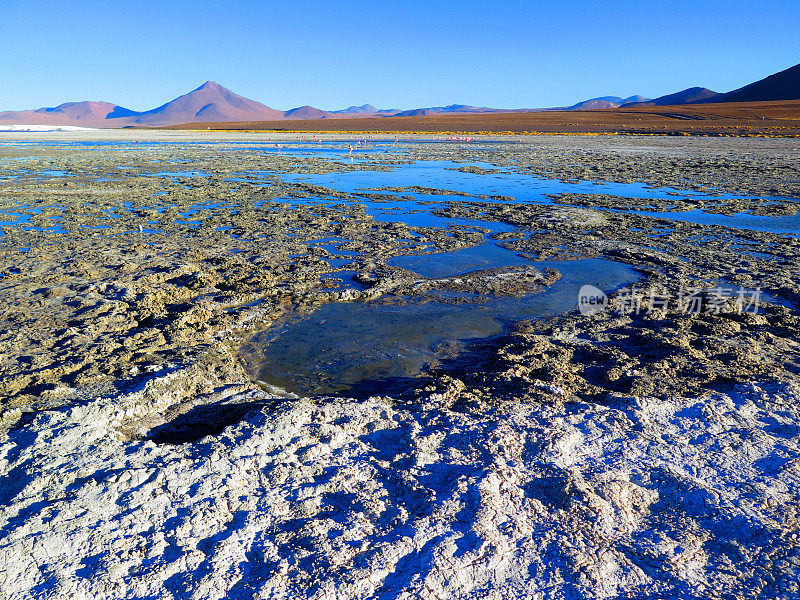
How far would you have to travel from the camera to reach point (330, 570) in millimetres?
2217

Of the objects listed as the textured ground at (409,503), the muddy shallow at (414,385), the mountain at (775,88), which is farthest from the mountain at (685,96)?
the textured ground at (409,503)

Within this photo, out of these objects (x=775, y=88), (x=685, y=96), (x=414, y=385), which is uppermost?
(x=685, y=96)

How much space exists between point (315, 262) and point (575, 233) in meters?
4.79

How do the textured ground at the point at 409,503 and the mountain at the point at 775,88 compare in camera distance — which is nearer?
the textured ground at the point at 409,503

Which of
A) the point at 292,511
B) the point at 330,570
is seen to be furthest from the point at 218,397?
the point at 330,570

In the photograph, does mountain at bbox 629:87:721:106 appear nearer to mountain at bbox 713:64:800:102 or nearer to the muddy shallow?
mountain at bbox 713:64:800:102

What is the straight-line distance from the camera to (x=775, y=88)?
A: 307 feet

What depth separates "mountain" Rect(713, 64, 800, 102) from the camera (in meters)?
88.4

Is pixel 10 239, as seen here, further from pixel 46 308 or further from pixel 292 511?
pixel 292 511

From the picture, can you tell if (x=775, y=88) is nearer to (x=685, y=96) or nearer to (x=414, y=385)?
(x=685, y=96)

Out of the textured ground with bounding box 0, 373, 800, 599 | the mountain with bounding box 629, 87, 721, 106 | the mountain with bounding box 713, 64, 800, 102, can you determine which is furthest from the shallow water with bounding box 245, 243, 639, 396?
the mountain with bounding box 629, 87, 721, 106

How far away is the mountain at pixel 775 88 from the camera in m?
88.4

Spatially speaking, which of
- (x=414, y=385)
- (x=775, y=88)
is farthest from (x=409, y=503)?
(x=775, y=88)

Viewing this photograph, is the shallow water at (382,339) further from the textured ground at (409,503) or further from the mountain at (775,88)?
the mountain at (775,88)
